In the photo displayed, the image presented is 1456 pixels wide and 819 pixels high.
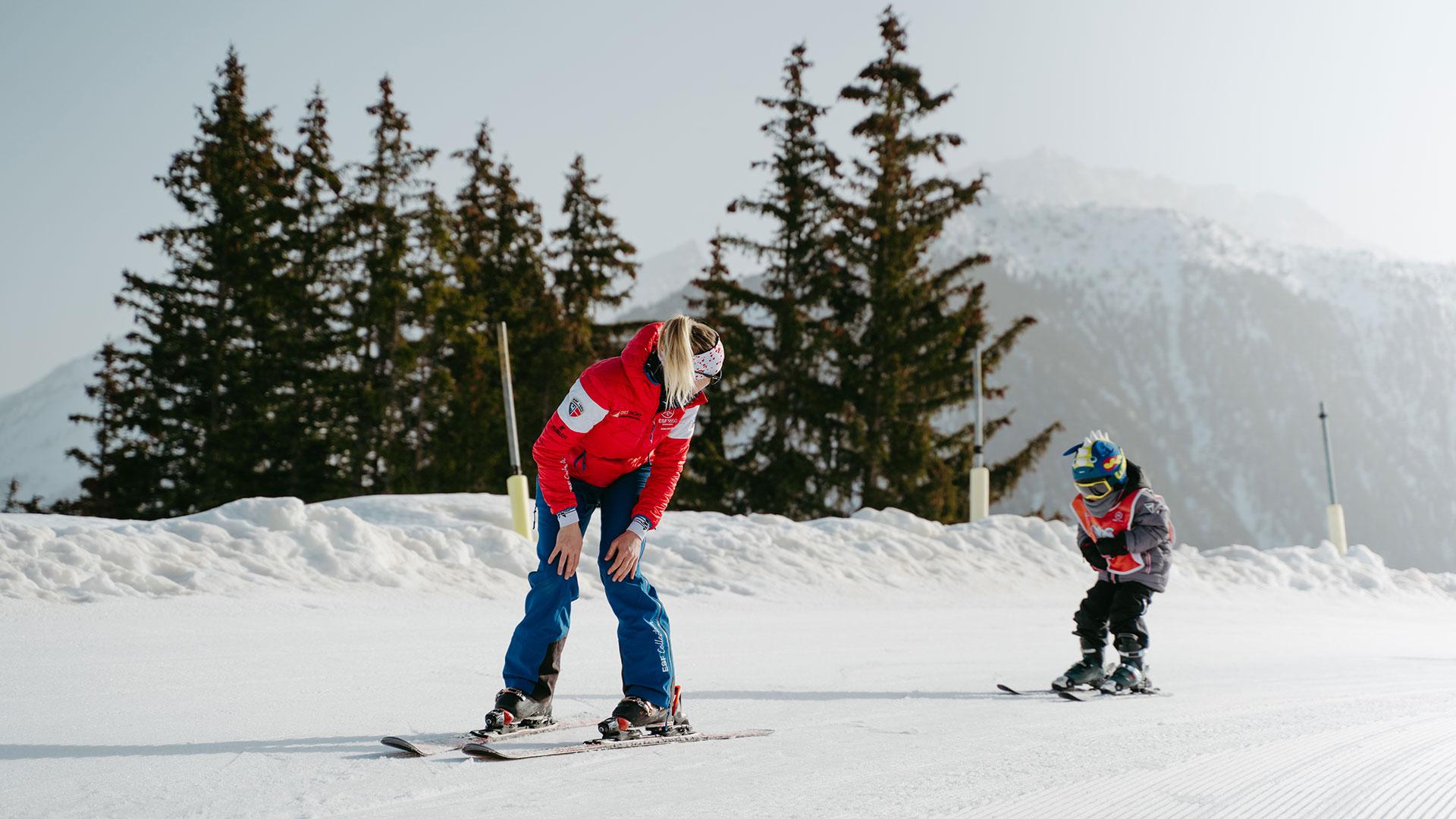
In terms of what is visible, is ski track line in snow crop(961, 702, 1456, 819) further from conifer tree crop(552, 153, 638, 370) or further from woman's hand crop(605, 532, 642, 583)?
conifer tree crop(552, 153, 638, 370)

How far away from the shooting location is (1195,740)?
4207 mm

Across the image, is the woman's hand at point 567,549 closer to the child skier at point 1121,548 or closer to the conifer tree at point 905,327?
the child skier at point 1121,548

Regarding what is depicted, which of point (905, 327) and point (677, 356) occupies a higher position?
point (905, 327)

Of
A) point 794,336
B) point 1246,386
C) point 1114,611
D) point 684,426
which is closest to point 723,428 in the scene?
point 794,336

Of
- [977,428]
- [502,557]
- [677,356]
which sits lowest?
[502,557]

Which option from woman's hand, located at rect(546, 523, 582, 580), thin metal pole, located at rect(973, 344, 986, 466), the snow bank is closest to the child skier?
woman's hand, located at rect(546, 523, 582, 580)

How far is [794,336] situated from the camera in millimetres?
26984

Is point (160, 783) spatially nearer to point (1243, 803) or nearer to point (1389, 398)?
point (1243, 803)

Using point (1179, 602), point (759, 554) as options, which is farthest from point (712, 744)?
point (1179, 602)

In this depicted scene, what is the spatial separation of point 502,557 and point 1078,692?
6.28 meters

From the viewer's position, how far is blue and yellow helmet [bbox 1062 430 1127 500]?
607 cm

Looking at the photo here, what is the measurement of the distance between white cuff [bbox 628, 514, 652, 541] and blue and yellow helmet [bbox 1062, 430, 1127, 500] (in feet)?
9.98

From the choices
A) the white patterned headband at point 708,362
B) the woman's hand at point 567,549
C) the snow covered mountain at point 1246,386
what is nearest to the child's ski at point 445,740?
the woman's hand at point 567,549

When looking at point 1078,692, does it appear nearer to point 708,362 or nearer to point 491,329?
point 708,362
